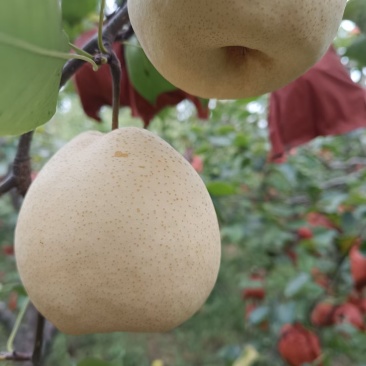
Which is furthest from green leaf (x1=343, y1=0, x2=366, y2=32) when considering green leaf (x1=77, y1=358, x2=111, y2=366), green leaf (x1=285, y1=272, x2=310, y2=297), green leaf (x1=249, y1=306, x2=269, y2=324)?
green leaf (x1=249, y1=306, x2=269, y2=324)

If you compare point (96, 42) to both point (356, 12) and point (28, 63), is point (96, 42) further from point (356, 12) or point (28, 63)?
point (356, 12)

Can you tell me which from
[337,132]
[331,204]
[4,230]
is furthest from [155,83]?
[4,230]

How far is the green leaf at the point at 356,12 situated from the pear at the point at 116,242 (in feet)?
1.24

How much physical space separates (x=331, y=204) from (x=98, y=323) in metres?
1.19

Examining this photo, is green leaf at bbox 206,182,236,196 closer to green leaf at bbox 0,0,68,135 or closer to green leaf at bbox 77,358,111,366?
green leaf at bbox 77,358,111,366

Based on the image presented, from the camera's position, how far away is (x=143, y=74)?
0.70m

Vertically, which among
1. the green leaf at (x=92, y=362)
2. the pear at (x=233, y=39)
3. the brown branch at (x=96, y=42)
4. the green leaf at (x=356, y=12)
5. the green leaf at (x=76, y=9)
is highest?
the pear at (x=233, y=39)

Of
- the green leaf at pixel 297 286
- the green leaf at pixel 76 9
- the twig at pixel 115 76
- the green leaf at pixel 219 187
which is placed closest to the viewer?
the twig at pixel 115 76

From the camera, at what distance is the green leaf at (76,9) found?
2.98 feet

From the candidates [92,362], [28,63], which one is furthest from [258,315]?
[28,63]

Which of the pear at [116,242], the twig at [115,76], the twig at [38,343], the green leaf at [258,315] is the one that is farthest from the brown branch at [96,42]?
the green leaf at [258,315]

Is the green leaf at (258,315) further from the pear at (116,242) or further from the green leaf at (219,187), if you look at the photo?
the pear at (116,242)

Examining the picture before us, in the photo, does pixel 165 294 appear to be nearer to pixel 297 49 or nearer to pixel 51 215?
pixel 51 215

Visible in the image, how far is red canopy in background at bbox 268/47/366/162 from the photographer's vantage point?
2.61 ft
